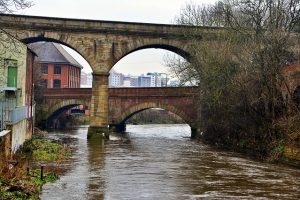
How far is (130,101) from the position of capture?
1694 inches

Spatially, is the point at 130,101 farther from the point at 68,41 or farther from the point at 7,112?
the point at 7,112

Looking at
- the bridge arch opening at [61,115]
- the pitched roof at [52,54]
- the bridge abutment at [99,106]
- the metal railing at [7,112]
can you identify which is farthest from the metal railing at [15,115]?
the pitched roof at [52,54]

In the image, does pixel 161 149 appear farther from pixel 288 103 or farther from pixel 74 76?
pixel 74 76

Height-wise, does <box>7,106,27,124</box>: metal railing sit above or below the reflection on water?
above

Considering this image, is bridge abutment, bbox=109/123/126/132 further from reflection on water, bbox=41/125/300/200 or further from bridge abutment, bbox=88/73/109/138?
reflection on water, bbox=41/125/300/200

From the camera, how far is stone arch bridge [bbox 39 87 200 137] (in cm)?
4094

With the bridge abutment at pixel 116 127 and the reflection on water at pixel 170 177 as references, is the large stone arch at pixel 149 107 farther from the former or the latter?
the reflection on water at pixel 170 177

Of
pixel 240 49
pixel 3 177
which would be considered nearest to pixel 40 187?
pixel 3 177

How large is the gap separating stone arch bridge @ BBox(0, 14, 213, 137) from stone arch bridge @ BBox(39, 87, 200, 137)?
4.87 meters

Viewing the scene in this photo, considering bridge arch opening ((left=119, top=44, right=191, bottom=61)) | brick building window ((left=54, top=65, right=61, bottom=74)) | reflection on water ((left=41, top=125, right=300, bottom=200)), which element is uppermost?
brick building window ((left=54, top=65, right=61, bottom=74))

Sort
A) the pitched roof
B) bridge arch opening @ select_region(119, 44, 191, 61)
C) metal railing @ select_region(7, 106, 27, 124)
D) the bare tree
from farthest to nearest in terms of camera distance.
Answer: the pitched roof < bridge arch opening @ select_region(119, 44, 191, 61) < the bare tree < metal railing @ select_region(7, 106, 27, 124)

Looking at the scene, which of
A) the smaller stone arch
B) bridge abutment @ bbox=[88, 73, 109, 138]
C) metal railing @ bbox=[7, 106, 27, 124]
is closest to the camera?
metal railing @ bbox=[7, 106, 27, 124]

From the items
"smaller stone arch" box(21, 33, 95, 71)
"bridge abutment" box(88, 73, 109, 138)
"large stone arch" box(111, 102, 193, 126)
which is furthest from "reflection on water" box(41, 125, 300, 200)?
"large stone arch" box(111, 102, 193, 126)

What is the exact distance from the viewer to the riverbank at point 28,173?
40.1ft
